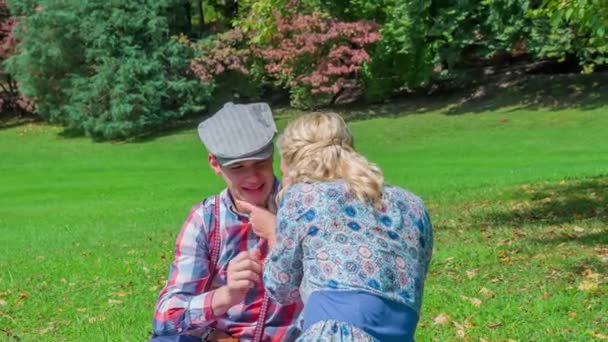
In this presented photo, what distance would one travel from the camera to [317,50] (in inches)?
1624

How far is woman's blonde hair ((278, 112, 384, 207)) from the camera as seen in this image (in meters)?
3.39

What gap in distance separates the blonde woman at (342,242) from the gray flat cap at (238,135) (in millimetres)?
106

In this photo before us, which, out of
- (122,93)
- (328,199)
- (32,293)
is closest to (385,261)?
(328,199)

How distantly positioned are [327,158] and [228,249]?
587 millimetres

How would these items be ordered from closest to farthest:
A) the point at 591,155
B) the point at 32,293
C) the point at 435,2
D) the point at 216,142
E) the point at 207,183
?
1. the point at 216,142
2. the point at 32,293
3. the point at 207,183
4. the point at 591,155
5. the point at 435,2

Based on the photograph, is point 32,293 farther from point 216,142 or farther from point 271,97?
point 271,97

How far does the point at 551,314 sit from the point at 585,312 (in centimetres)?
25

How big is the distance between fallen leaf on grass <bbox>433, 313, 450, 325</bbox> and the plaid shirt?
3.26m

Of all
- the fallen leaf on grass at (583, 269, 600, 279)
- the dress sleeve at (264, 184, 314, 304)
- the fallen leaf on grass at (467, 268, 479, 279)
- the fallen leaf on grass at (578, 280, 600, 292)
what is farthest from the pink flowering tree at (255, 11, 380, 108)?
the dress sleeve at (264, 184, 314, 304)

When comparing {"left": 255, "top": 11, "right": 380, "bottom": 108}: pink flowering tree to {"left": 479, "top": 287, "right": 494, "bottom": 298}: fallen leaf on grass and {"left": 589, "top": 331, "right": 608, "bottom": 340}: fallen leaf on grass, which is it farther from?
{"left": 589, "top": 331, "right": 608, "bottom": 340}: fallen leaf on grass

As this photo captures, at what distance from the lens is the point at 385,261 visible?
3.31 meters

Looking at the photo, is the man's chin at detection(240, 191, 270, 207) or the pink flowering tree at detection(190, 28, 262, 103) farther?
the pink flowering tree at detection(190, 28, 262, 103)

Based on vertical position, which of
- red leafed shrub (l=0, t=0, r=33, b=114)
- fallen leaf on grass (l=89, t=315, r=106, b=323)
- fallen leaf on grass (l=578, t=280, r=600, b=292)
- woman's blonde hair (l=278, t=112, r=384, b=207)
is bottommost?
red leafed shrub (l=0, t=0, r=33, b=114)

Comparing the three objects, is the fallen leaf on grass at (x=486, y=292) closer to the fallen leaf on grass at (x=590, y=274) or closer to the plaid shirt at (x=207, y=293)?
the fallen leaf on grass at (x=590, y=274)
